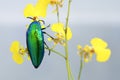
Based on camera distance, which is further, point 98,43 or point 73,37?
point 73,37

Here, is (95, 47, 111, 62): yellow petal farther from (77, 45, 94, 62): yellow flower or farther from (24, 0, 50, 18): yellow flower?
(24, 0, 50, 18): yellow flower

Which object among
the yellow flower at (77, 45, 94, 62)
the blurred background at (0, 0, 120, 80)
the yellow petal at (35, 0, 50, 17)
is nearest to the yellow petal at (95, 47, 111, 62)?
the yellow flower at (77, 45, 94, 62)

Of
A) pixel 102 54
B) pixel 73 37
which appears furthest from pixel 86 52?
pixel 73 37

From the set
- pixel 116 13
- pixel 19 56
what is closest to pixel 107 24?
pixel 116 13

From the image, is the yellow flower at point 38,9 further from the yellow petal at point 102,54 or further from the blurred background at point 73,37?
the blurred background at point 73,37

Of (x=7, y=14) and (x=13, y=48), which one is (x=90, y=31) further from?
(x=13, y=48)

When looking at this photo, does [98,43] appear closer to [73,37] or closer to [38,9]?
[38,9]

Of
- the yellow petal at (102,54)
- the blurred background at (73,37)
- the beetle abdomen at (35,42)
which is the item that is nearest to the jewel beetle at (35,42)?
the beetle abdomen at (35,42)
